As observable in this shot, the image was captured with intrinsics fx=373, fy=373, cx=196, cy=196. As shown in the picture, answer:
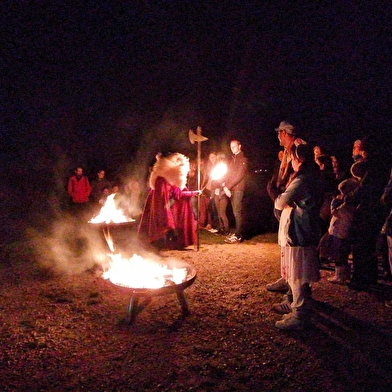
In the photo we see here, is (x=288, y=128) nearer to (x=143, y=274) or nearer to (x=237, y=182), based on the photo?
(x=143, y=274)

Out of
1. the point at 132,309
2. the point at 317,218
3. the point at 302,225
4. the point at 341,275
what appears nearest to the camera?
the point at 302,225

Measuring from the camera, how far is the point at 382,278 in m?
5.87

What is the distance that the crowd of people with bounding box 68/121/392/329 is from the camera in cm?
393

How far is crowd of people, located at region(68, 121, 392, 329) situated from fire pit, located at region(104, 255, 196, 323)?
116 centimetres

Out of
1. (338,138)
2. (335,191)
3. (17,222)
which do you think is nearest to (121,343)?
(335,191)

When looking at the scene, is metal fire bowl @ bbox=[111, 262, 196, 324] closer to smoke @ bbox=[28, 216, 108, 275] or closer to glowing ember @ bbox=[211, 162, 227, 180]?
smoke @ bbox=[28, 216, 108, 275]

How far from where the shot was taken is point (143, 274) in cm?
453

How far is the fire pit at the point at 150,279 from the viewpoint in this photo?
4.07 meters

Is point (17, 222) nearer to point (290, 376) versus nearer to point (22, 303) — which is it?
point (22, 303)

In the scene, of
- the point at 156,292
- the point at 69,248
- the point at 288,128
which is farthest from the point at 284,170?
the point at 69,248

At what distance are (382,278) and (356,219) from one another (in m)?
1.29

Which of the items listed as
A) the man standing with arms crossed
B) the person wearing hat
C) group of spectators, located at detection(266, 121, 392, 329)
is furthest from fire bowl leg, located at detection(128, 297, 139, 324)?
the man standing with arms crossed

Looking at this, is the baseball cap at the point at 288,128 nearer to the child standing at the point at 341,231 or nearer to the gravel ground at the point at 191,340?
the child standing at the point at 341,231

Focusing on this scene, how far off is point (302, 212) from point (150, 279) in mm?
1928
